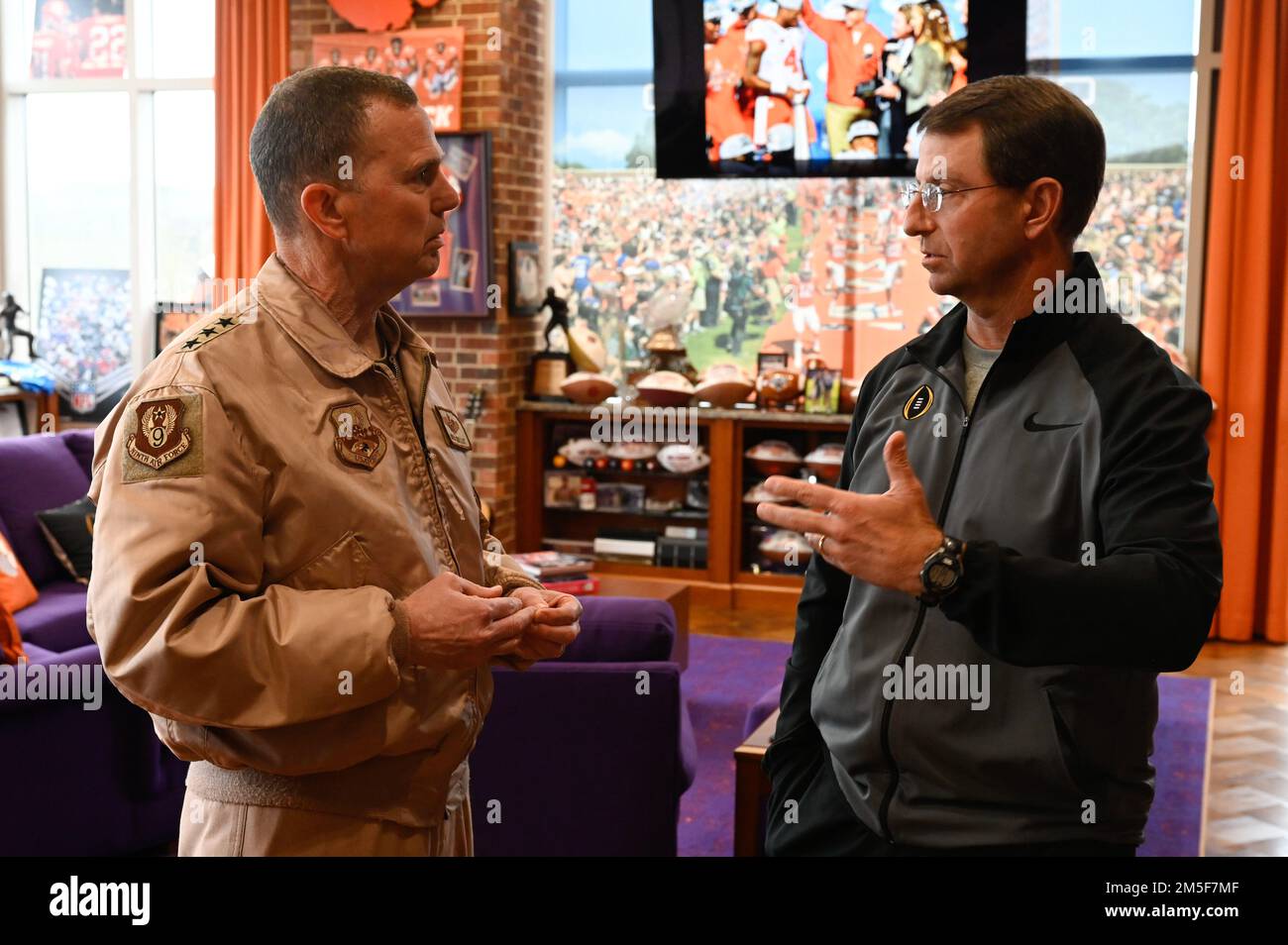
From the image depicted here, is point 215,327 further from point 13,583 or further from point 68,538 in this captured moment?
point 68,538

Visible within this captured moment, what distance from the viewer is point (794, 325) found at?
269 inches

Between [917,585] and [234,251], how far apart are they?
6.40 meters

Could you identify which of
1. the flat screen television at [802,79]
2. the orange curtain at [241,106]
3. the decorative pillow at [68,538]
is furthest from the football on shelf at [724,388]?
the decorative pillow at [68,538]

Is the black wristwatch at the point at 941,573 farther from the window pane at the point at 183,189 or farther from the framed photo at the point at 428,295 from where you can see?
the window pane at the point at 183,189

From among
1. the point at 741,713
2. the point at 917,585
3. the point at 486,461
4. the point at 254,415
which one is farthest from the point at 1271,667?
the point at 254,415

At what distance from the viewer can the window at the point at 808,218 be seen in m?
6.20

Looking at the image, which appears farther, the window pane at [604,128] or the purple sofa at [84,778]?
the window pane at [604,128]

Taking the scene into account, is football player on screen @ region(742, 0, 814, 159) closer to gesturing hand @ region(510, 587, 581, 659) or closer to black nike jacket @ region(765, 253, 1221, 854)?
black nike jacket @ region(765, 253, 1221, 854)

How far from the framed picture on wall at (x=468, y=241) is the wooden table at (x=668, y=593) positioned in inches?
76.8

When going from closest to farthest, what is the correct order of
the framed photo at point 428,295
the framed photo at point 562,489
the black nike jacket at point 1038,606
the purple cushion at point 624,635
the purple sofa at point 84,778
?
the black nike jacket at point 1038,606
the purple cushion at point 624,635
the purple sofa at point 84,778
the framed photo at point 428,295
the framed photo at point 562,489

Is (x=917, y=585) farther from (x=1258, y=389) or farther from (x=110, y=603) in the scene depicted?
(x=1258, y=389)

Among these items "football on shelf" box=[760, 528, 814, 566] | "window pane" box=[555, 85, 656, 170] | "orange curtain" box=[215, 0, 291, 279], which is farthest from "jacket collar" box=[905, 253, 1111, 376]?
"orange curtain" box=[215, 0, 291, 279]

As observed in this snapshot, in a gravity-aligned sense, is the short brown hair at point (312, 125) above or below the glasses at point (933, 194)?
above

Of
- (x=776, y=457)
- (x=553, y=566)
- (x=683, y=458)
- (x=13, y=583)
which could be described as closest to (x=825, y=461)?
(x=776, y=457)
